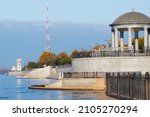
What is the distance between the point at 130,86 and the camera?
4581cm

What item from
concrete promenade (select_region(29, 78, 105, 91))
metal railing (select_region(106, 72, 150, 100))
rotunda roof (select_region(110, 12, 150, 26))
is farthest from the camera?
rotunda roof (select_region(110, 12, 150, 26))

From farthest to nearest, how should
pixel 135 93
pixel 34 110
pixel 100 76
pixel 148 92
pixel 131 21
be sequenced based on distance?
pixel 131 21 → pixel 100 76 → pixel 135 93 → pixel 148 92 → pixel 34 110

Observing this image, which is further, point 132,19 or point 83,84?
point 132,19

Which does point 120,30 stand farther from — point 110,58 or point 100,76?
point 100,76

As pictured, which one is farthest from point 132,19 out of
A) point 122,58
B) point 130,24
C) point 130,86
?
point 130,86

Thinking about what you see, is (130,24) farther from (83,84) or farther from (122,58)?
(83,84)

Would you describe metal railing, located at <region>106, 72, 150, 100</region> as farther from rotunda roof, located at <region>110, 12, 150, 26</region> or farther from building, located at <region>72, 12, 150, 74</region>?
rotunda roof, located at <region>110, 12, 150, 26</region>

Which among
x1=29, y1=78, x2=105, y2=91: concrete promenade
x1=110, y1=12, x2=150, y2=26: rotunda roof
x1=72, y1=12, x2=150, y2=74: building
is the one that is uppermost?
x1=110, y1=12, x2=150, y2=26: rotunda roof

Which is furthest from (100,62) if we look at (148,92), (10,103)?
(10,103)

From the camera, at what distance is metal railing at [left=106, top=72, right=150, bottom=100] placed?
37.7 meters

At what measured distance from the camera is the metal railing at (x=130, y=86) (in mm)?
37656

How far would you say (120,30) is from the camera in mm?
90438

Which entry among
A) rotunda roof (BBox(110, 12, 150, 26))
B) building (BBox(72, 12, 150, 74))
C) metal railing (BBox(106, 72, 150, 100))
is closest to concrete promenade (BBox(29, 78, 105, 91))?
building (BBox(72, 12, 150, 74))

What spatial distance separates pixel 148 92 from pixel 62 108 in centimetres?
2117
